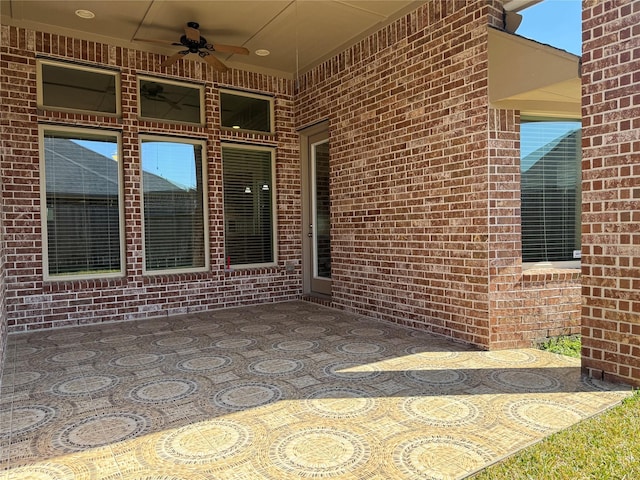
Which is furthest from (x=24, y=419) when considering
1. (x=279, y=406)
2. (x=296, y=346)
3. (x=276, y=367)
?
(x=296, y=346)

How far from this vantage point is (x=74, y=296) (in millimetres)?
4906

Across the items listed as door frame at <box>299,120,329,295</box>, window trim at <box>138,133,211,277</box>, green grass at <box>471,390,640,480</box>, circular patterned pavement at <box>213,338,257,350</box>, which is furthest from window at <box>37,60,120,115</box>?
green grass at <box>471,390,640,480</box>

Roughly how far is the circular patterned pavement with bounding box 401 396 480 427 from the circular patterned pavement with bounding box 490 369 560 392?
0.48 meters

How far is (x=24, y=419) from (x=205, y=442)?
1.18 meters

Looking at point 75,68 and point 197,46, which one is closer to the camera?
point 197,46

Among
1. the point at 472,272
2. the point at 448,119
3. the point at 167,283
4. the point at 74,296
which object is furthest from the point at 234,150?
the point at 472,272

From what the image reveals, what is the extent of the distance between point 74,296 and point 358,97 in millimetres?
4191

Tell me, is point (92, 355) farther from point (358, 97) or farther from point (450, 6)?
point (450, 6)

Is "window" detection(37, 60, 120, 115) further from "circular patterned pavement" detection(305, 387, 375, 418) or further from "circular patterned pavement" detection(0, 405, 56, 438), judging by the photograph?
"circular patterned pavement" detection(305, 387, 375, 418)

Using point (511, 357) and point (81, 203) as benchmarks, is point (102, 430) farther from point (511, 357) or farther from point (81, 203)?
point (81, 203)

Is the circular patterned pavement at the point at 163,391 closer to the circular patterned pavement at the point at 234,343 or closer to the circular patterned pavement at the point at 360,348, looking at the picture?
the circular patterned pavement at the point at 234,343

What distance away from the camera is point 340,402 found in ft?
8.37

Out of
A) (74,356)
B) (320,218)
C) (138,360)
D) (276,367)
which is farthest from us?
(320,218)

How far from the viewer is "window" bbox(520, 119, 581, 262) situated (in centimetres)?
386
